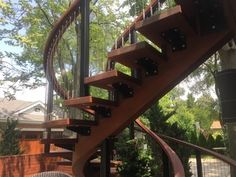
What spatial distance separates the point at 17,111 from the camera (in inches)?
593

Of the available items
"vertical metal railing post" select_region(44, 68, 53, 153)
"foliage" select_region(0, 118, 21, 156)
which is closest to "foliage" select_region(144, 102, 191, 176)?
"vertical metal railing post" select_region(44, 68, 53, 153)

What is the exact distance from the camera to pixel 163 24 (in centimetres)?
265

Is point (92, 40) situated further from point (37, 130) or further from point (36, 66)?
point (37, 130)

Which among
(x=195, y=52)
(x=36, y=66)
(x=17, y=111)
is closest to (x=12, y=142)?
(x=36, y=66)

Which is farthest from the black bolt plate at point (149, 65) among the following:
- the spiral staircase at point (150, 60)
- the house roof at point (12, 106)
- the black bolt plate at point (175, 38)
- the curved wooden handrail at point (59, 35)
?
the house roof at point (12, 106)

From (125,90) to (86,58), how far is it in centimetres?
58

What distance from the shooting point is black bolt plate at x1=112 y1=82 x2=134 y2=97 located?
3.26 meters

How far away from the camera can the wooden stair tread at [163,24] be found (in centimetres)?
254

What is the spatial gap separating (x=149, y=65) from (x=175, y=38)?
1.36 ft

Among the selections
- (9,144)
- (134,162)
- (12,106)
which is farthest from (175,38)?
(12,106)

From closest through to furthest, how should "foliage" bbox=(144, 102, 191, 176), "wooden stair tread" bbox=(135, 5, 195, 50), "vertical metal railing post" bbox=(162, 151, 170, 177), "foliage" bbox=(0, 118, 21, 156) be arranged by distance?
"wooden stair tread" bbox=(135, 5, 195, 50), "vertical metal railing post" bbox=(162, 151, 170, 177), "foliage" bbox=(144, 102, 191, 176), "foliage" bbox=(0, 118, 21, 156)

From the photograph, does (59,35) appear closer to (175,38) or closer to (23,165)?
(175,38)

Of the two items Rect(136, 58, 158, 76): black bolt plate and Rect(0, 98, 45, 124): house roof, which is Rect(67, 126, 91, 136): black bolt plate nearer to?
Rect(136, 58, 158, 76): black bolt plate

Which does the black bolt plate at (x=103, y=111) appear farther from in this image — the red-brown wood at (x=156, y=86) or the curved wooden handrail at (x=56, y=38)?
the curved wooden handrail at (x=56, y=38)
